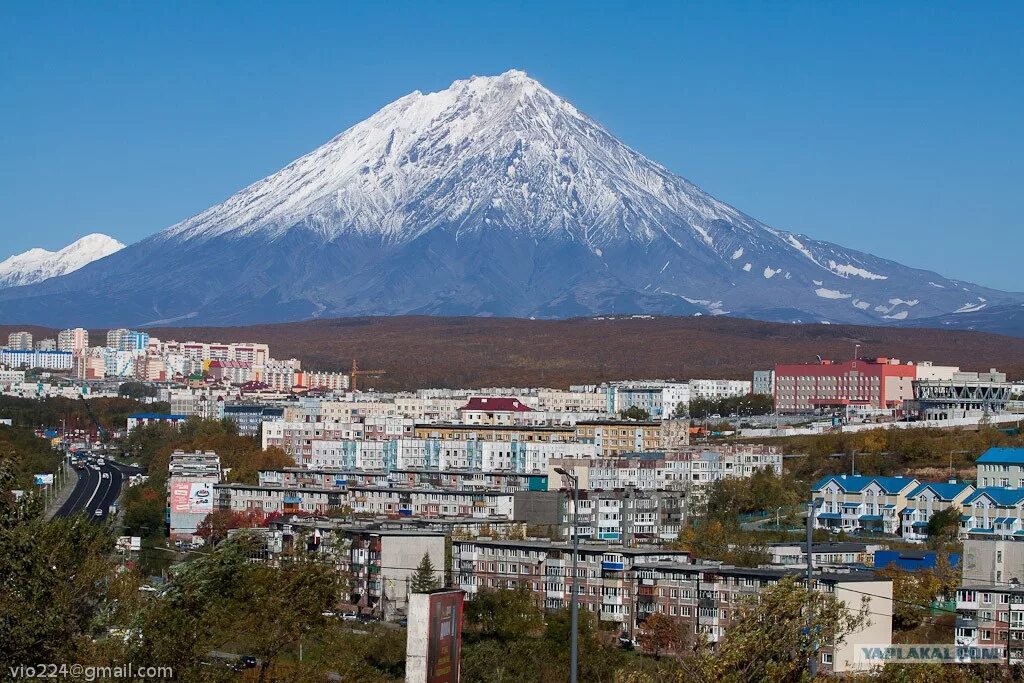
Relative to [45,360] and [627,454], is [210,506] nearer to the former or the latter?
[627,454]

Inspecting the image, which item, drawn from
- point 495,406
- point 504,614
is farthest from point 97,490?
point 504,614

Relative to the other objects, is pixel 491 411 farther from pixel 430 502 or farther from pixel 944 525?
pixel 944 525

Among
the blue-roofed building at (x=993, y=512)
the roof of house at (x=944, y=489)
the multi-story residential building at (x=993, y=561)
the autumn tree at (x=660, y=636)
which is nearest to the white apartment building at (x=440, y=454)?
the roof of house at (x=944, y=489)

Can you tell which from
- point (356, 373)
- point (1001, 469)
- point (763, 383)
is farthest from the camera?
point (356, 373)

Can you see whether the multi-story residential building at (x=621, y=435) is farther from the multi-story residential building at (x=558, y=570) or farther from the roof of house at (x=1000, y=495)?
the multi-story residential building at (x=558, y=570)

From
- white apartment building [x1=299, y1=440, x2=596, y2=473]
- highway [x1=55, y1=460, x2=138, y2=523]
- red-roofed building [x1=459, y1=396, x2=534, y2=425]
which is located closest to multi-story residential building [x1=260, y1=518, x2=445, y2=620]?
highway [x1=55, y1=460, x2=138, y2=523]

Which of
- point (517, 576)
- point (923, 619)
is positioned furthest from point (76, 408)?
point (923, 619)
